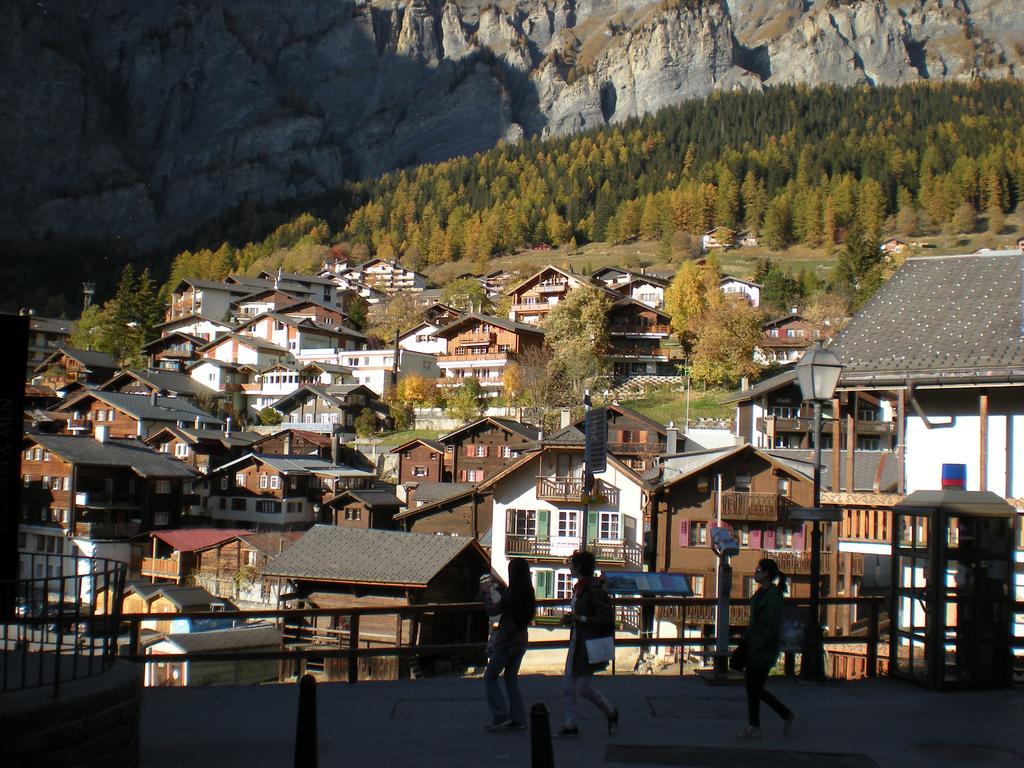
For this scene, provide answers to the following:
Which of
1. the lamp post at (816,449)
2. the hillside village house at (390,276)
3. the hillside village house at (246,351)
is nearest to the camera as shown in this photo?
the lamp post at (816,449)

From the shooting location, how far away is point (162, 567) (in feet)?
150

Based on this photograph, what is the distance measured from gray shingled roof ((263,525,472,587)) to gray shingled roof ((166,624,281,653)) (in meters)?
2.47

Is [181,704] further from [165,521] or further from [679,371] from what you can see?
[679,371]

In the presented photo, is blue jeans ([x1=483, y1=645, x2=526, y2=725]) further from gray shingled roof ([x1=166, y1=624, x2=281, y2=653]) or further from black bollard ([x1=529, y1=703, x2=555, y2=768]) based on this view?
gray shingled roof ([x1=166, y1=624, x2=281, y2=653])

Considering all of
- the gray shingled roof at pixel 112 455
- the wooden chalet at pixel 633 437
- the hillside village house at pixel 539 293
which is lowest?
the gray shingled roof at pixel 112 455

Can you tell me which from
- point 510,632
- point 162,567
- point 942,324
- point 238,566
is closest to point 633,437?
point 238,566

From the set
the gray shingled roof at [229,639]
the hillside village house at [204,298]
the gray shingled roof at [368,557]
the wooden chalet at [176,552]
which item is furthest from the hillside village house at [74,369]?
the gray shingled roof at [229,639]

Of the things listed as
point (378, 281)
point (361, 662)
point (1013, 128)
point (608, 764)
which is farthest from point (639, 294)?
point (608, 764)

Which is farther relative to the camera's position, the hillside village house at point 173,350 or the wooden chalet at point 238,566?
the hillside village house at point 173,350

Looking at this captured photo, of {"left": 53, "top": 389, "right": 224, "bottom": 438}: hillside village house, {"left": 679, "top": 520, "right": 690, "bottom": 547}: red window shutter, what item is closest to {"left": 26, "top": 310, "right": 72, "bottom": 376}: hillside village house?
{"left": 53, "top": 389, "right": 224, "bottom": 438}: hillside village house

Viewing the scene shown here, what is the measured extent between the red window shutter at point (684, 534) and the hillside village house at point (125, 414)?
3884cm

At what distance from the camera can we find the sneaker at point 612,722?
8.64m

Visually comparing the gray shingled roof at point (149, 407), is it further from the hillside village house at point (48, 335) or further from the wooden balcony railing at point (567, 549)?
the hillside village house at point (48, 335)

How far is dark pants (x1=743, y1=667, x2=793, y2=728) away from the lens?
8.46 metres
